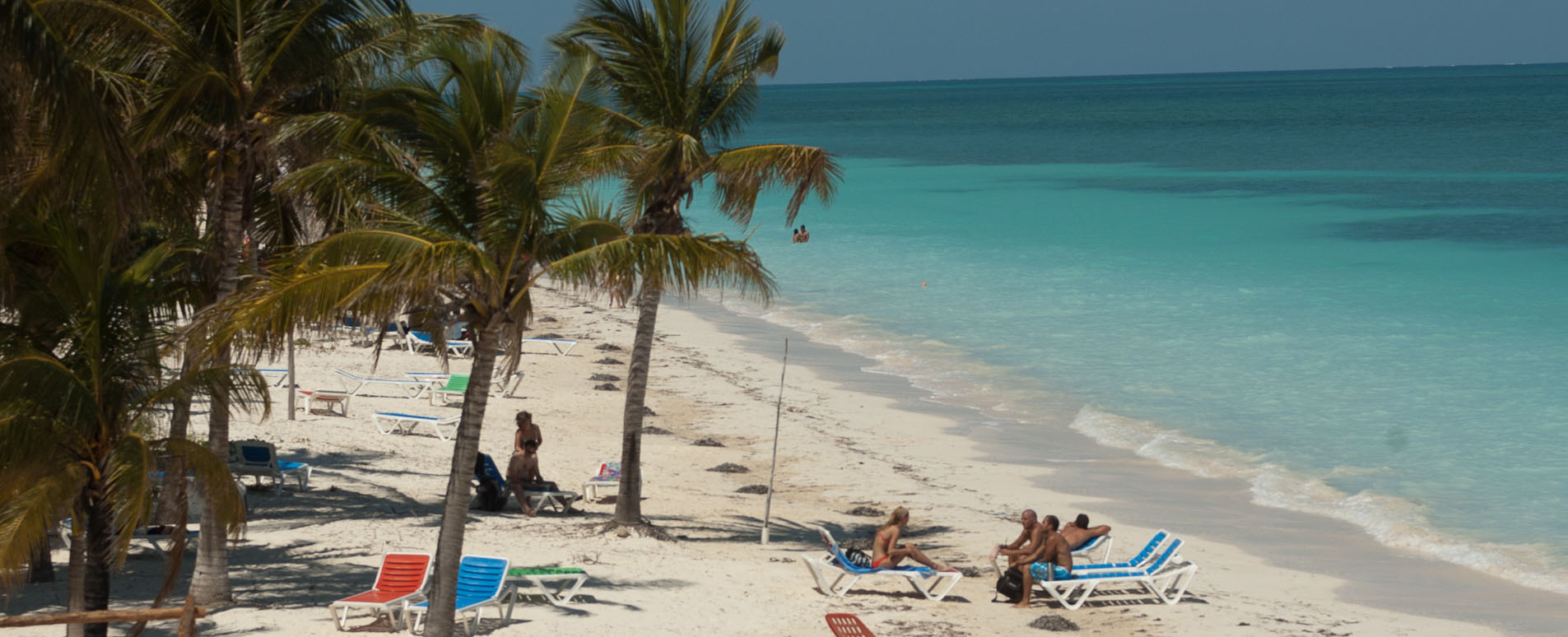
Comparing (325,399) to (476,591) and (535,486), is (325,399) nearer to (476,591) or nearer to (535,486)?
(535,486)

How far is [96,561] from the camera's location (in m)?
7.49

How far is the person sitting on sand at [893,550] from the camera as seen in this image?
11031mm

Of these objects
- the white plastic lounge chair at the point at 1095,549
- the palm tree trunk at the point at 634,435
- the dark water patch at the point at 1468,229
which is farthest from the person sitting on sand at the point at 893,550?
the dark water patch at the point at 1468,229

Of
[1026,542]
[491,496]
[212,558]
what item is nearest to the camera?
[212,558]

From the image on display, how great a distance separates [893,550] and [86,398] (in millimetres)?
6137

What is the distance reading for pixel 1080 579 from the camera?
11086mm

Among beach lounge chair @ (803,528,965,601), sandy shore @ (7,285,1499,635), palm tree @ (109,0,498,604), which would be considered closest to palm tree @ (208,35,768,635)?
palm tree @ (109,0,498,604)

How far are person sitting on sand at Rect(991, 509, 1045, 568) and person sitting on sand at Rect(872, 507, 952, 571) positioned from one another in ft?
1.69

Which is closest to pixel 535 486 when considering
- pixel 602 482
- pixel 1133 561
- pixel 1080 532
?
pixel 602 482

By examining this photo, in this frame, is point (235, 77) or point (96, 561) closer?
point (96, 561)

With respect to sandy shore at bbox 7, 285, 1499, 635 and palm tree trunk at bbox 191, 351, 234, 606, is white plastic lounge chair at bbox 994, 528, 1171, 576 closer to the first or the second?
sandy shore at bbox 7, 285, 1499, 635

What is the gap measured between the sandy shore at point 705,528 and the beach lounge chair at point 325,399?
211 millimetres

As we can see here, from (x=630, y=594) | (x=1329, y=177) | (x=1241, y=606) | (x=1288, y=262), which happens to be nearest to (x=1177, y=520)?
(x=1241, y=606)

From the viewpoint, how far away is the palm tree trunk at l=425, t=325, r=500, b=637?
7992 millimetres
